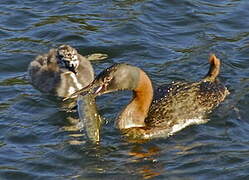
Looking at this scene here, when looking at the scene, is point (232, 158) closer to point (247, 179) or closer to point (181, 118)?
point (247, 179)

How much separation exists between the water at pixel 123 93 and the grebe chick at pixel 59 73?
0.22m

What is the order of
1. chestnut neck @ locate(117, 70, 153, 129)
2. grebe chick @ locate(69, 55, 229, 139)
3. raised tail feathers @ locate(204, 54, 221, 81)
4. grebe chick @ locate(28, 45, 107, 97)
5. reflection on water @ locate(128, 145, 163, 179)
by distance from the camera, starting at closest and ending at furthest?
reflection on water @ locate(128, 145, 163, 179) < grebe chick @ locate(69, 55, 229, 139) < chestnut neck @ locate(117, 70, 153, 129) < raised tail feathers @ locate(204, 54, 221, 81) < grebe chick @ locate(28, 45, 107, 97)

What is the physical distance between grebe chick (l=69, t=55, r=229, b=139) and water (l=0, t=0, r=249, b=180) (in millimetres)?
168

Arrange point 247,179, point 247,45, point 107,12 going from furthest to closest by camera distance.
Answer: point 107,12, point 247,45, point 247,179

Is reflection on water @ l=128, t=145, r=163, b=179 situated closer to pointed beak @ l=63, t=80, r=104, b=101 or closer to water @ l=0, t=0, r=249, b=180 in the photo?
water @ l=0, t=0, r=249, b=180

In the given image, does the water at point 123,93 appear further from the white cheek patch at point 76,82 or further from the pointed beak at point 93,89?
the pointed beak at point 93,89

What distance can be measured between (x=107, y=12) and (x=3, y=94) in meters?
3.43

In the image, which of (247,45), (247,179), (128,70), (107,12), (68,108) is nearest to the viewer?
(247,179)

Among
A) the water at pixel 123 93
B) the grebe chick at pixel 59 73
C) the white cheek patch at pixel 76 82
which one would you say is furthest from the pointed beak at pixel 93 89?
the white cheek patch at pixel 76 82

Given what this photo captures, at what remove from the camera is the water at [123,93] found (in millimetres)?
10059

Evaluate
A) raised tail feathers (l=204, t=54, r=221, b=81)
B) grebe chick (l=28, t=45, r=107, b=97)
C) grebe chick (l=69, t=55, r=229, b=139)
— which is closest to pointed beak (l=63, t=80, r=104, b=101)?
grebe chick (l=69, t=55, r=229, b=139)

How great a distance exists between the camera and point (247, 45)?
1388cm

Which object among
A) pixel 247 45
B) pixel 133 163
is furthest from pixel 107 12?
pixel 133 163

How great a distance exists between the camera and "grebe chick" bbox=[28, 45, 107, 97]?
12.8m
